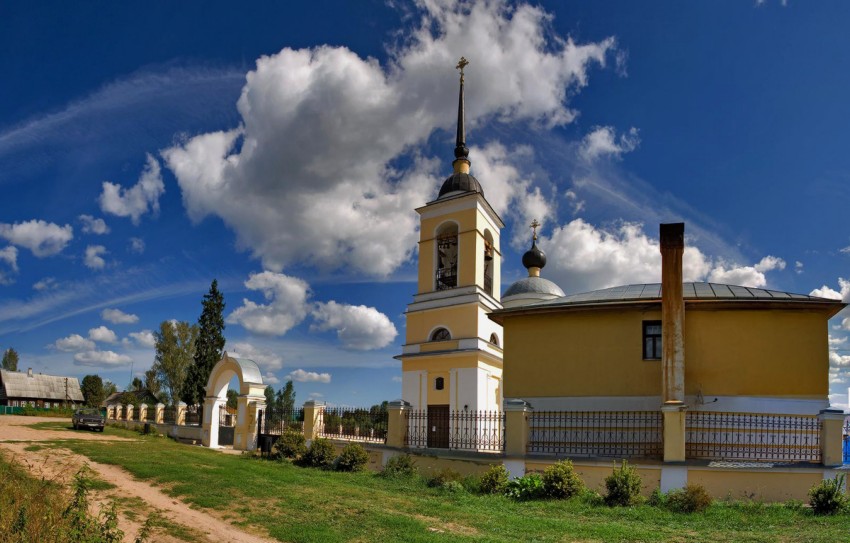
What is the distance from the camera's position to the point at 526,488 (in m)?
12.7

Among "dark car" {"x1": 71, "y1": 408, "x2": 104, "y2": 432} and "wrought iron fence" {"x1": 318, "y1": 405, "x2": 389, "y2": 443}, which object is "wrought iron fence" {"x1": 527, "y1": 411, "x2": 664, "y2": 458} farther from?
"dark car" {"x1": 71, "y1": 408, "x2": 104, "y2": 432}

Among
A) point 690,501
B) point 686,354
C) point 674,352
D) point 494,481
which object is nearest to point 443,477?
point 494,481

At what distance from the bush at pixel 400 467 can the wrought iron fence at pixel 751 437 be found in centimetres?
634

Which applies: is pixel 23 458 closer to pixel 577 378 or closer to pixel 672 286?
pixel 577 378

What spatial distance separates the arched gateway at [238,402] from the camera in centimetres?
2211

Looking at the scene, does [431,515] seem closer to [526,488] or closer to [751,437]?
[526,488]

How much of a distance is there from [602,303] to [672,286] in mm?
1803

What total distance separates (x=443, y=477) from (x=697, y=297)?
7.54m

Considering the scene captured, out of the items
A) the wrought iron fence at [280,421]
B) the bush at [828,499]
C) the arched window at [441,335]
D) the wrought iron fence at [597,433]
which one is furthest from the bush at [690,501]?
the arched window at [441,335]

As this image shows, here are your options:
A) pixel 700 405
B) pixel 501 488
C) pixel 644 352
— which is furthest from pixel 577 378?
pixel 501 488

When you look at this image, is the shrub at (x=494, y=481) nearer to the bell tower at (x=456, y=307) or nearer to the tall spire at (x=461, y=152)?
the bell tower at (x=456, y=307)

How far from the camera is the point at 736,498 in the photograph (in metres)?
12.3

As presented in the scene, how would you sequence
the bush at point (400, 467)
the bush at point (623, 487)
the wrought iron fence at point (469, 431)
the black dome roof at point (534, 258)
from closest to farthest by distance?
the bush at point (623, 487) → the bush at point (400, 467) → the wrought iron fence at point (469, 431) → the black dome roof at point (534, 258)

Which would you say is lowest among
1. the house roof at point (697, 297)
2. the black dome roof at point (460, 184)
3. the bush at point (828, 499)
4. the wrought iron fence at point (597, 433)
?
the bush at point (828, 499)
